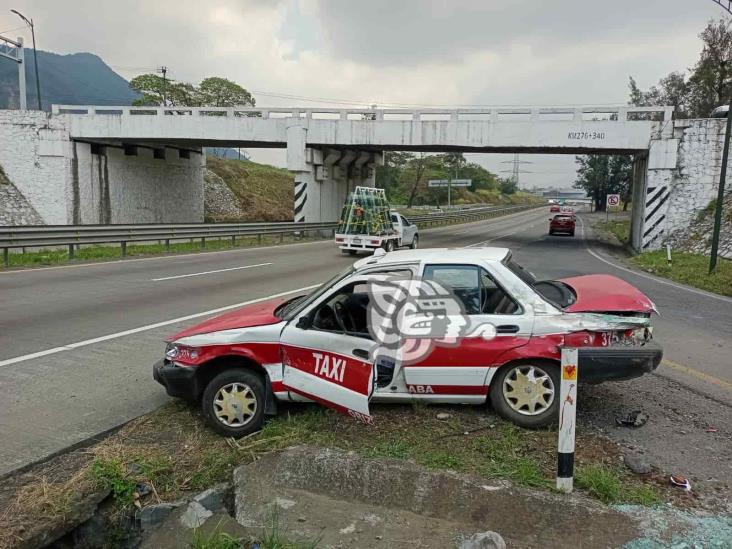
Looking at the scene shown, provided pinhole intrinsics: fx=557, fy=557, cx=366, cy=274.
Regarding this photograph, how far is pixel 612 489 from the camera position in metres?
3.47

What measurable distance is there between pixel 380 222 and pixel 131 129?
46.2 ft

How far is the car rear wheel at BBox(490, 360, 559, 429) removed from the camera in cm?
440

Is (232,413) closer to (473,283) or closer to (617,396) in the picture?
(473,283)

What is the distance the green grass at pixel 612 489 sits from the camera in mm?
3422

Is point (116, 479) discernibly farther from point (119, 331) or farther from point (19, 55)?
point (19, 55)

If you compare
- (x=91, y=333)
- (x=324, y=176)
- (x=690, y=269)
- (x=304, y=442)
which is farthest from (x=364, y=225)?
(x=304, y=442)

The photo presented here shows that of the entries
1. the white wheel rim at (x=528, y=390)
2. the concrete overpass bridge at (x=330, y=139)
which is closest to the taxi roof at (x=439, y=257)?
the white wheel rim at (x=528, y=390)

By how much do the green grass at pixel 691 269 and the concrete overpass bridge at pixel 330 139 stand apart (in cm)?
322

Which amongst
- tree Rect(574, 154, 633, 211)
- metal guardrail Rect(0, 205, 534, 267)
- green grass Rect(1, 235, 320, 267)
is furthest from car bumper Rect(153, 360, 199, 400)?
tree Rect(574, 154, 633, 211)

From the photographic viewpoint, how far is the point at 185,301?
10062mm

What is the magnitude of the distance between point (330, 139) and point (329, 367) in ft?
79.9

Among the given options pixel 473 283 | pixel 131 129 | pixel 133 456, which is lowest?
pixel 133 456

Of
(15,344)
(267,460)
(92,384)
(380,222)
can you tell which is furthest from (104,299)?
(380,222)

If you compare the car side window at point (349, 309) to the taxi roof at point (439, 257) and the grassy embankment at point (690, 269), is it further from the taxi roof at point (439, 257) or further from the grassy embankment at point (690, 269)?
the grassy embankment at point (690, 269)
